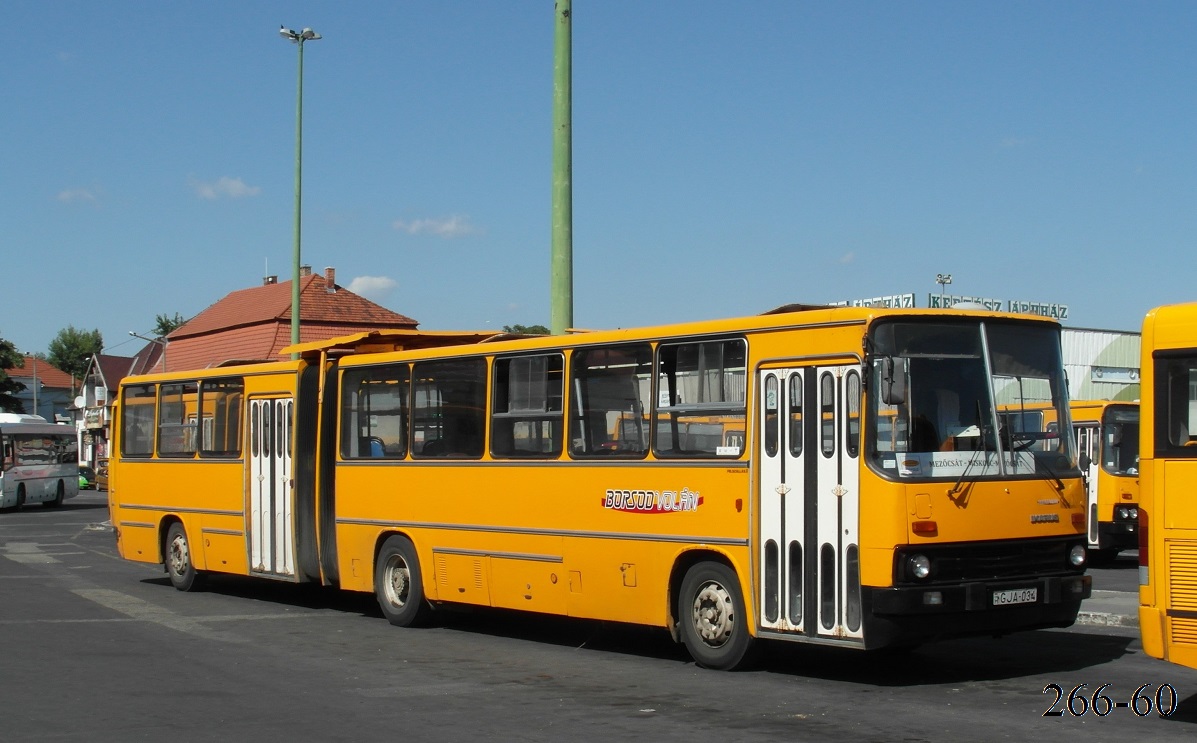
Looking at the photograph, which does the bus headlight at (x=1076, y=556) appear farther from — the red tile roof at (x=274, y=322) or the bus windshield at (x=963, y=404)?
the red tile roof at (x=274, y=322)

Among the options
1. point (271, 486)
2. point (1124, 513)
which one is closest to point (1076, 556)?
point (271, 486)

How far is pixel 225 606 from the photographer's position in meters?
17.5

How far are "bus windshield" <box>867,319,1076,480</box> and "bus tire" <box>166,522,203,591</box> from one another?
39.4 ft

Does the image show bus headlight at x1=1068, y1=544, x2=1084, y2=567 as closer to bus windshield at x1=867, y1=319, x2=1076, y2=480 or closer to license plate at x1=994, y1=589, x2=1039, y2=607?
license plate at x1=994, y1=589, x2=1039, y2=607

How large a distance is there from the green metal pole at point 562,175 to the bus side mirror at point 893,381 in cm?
675

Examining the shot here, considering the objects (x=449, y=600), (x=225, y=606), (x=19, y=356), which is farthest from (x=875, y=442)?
(x=19, y=356)

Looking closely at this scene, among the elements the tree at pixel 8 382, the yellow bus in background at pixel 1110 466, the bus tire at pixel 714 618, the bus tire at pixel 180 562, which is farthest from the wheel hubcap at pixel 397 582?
the tree at pixel 8 382

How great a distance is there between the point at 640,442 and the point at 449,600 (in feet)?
11.7

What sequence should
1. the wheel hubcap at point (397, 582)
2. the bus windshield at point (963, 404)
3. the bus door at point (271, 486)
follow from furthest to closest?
1. the bus door at point (271, 486)
2. the wheel hubcap at point (397, 582)
3. the bus windshield at point (963, 404)

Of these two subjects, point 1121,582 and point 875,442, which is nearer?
Answer: point 875,442

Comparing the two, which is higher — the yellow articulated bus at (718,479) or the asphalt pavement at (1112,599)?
the yellow articulated bus at (718,479)

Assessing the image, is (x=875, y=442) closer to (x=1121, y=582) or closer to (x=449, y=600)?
(x=449, y=600)

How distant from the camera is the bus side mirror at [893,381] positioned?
1027cm

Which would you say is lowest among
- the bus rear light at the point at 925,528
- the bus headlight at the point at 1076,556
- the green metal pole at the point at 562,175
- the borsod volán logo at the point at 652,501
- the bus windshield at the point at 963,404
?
the bus headlight at the point at 1076,556
